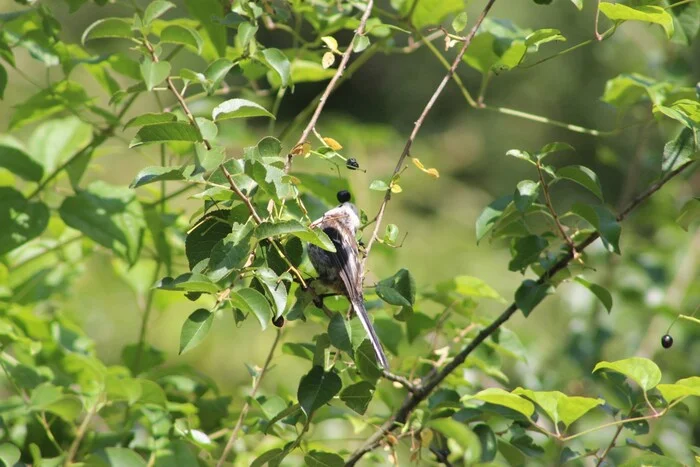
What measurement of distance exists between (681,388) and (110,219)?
4.07ft

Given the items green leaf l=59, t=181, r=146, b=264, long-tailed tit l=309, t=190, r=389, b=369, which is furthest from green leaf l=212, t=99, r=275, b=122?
green leaf l=59, t=181, r=146, b=264

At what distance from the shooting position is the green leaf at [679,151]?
1482 mm

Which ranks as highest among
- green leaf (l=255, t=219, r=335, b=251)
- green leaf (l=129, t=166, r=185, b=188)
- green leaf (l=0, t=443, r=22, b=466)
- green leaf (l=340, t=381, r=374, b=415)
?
green leaf (l=129, t=166, r=185, b=188)

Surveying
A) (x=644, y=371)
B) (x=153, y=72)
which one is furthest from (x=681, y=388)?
(x=153, y=72)

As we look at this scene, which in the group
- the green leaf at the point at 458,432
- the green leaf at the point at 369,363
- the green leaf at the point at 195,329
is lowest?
the green leaf at the point at 458,432

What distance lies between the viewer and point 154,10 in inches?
57.8

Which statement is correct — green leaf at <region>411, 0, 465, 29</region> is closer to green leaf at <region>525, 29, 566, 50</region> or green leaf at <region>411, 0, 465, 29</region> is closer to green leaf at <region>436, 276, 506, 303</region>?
green leaf at <region>525, 29, 566, 50</region>

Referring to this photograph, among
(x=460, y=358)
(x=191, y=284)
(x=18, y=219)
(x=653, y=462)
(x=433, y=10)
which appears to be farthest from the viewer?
(x=433, y=10)

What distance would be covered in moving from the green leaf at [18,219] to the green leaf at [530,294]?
106 cm

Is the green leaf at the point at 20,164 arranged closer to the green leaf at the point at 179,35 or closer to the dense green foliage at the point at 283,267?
the dense green foliage at the point at 283,267

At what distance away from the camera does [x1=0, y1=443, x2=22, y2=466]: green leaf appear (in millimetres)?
1462

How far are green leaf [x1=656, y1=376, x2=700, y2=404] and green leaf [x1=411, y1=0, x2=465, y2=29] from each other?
1.10 meters

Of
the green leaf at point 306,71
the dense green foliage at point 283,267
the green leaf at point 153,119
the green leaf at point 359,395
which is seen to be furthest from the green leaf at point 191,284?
the green leaf at point 306,71

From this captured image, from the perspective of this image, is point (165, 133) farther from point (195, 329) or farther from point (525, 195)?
point (525, 195)
